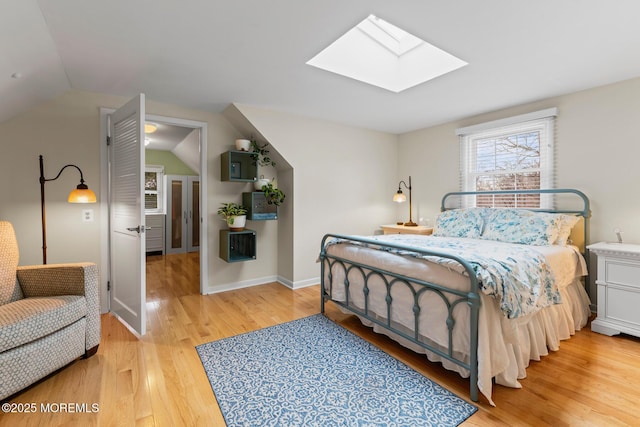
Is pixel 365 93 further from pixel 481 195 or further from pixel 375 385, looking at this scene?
pixel 375 385

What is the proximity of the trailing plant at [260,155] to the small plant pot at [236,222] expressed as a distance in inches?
29.4

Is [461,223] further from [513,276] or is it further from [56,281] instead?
[56,281]

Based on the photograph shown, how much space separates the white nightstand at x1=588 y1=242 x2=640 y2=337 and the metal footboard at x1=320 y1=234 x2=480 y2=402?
1.74 m

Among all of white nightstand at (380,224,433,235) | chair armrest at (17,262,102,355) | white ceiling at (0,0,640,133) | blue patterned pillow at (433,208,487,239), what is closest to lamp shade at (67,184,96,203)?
chair armrest at (17,262,102,355)

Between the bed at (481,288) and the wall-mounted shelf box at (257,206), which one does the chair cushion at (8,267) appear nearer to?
the wall-mounted shelf box at (257,206)

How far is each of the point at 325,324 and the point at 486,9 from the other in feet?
8.73

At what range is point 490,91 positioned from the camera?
3.07 m

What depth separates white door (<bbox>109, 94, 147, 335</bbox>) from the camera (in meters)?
2.51

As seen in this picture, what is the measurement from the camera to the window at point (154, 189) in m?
6.59

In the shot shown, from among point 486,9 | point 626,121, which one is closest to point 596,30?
point 486,9

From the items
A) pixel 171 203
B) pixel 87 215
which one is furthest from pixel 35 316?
pixel 171 203

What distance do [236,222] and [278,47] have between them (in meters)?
2.10

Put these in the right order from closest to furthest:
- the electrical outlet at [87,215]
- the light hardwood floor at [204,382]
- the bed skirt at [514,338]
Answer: the light hardwood floor at [204,382], the bed skirt at [514,338], the electrical outlet at [87,215]

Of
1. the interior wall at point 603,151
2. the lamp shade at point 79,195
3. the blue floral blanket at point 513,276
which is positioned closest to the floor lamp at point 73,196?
the lamp shade at point 79,195
